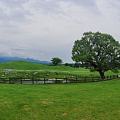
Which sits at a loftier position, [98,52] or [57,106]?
[98,52]

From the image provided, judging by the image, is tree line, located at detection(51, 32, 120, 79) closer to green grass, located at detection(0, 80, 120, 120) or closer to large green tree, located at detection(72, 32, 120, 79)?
large green tree, located at detection(72, 32, 120, 79)

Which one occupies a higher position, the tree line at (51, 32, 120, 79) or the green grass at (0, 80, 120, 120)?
the tree line at (51, 32, 120, 79)

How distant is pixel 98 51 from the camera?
7975 cm

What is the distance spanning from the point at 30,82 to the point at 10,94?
57.5ft

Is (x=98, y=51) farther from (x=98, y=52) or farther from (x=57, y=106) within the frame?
(x=57, y=106)

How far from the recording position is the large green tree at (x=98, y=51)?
3123 inches

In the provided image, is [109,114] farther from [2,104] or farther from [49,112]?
[2,104]

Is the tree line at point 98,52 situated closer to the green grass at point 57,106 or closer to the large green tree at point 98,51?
the large green tree at point 98,51

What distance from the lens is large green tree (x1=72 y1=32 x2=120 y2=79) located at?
79312 mm

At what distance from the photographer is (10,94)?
3756 cm

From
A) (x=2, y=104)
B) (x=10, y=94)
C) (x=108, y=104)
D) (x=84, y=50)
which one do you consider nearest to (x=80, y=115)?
(x=108, y=104)

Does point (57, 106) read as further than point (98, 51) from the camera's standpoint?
No

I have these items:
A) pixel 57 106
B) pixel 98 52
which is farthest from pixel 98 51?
pixel 57 106

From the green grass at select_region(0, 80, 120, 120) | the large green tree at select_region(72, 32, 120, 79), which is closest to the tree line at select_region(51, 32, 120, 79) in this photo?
the large green tree at select_region(72, 32, 120, 79)
